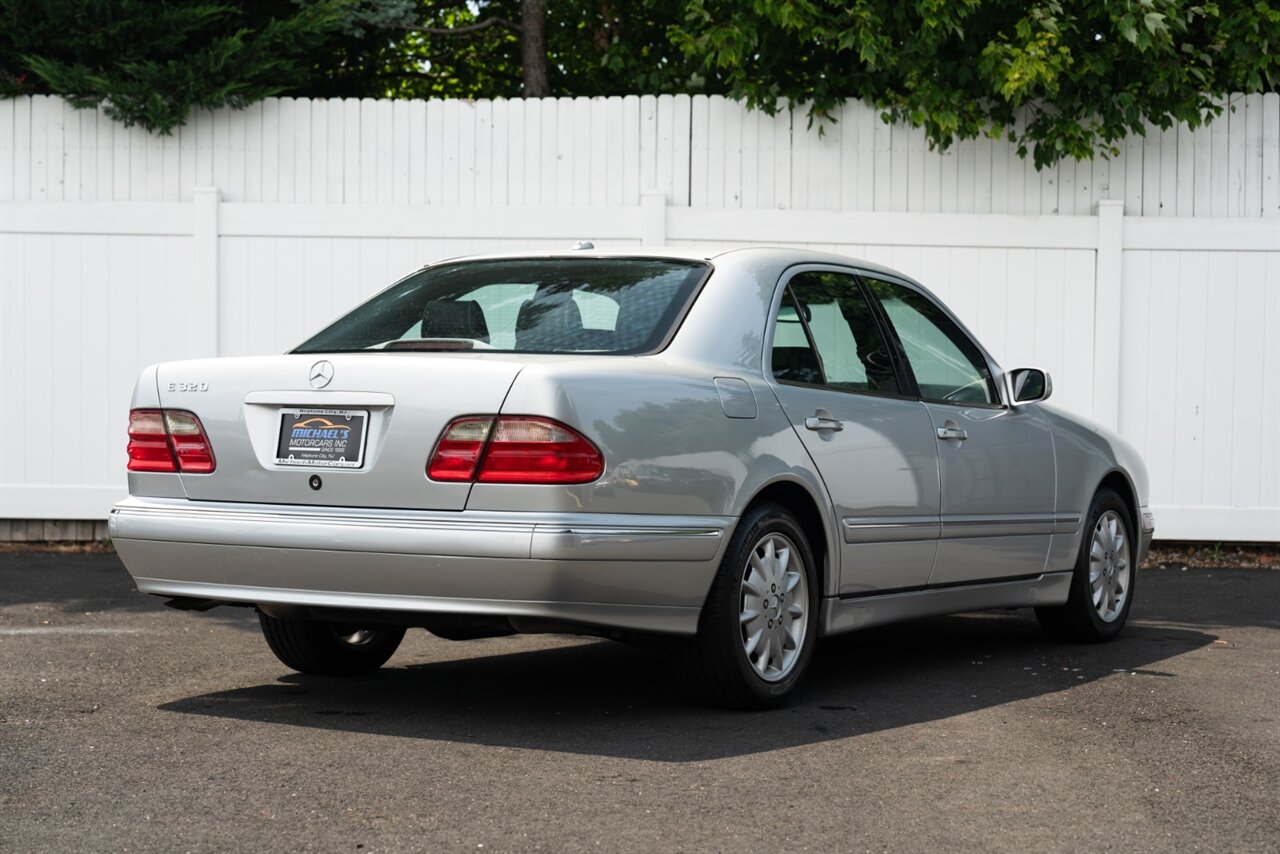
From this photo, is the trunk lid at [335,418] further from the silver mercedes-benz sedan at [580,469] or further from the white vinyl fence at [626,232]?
the white vinyl fence at [626,232]

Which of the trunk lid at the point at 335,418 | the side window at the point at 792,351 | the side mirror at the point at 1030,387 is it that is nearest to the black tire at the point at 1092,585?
the side mirror at the point at 1030,387

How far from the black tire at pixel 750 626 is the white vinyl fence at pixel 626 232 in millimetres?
5288

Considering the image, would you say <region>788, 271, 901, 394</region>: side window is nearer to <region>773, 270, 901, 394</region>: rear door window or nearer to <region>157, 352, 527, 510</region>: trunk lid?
<region>773, 270, 901, 394</region>: rear door window

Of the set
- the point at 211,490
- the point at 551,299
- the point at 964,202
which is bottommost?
the point at 211,490

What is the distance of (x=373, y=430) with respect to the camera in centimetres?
516

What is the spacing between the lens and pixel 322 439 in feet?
17.2

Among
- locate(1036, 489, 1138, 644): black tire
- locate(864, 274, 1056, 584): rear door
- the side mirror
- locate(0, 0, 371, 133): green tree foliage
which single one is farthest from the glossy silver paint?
locate(0, 0, 371, 133): green tree foliage

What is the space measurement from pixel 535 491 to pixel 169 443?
125cm

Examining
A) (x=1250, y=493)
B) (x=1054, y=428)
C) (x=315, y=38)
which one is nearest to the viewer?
(x=1054, y=428)

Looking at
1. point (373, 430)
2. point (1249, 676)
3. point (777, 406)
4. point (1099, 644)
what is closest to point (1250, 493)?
point (1099, 644)

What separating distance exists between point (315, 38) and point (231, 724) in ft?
23.4

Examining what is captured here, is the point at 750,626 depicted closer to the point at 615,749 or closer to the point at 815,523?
the point at 815,523

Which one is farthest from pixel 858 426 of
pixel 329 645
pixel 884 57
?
pixel 884 57

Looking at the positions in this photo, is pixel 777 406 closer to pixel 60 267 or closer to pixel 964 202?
pixel 964 202
